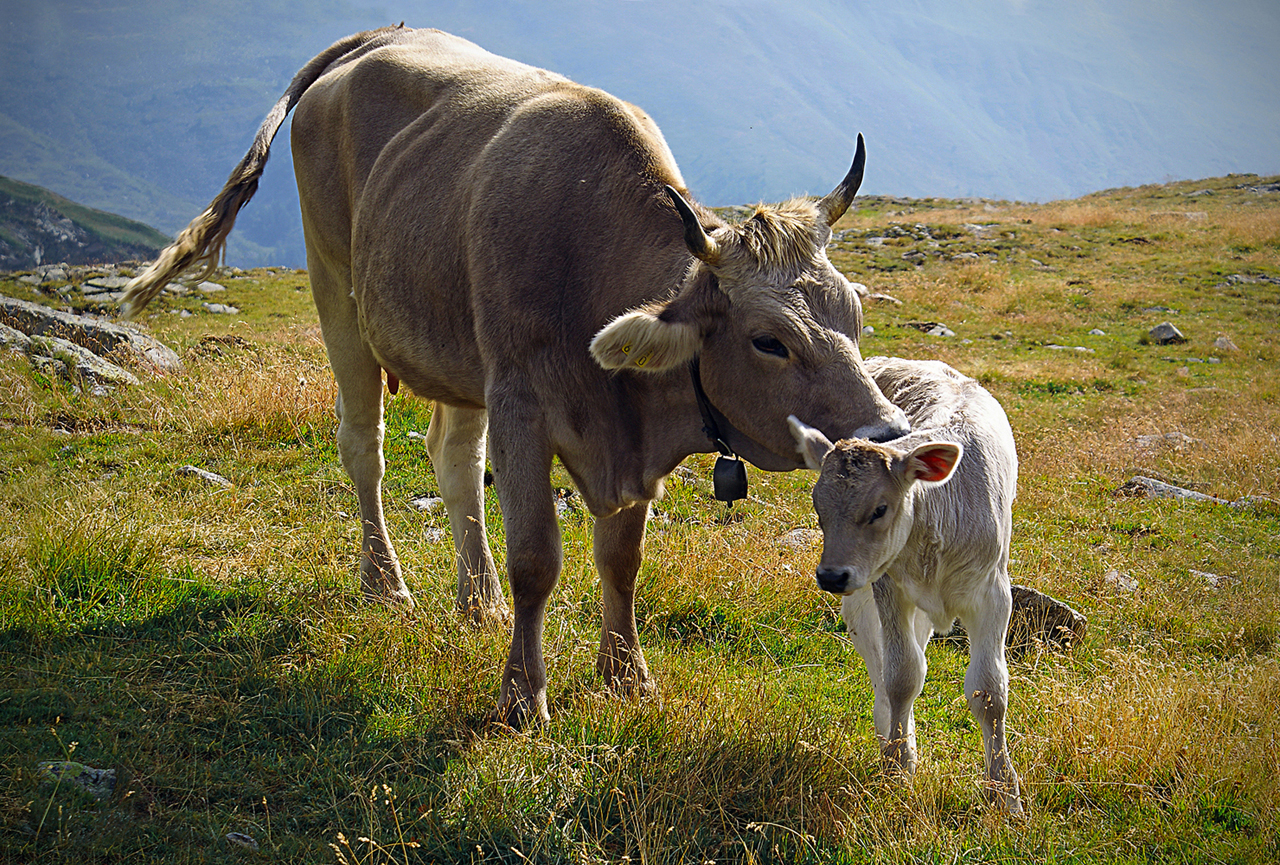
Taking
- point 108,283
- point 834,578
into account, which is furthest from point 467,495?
point 108,283

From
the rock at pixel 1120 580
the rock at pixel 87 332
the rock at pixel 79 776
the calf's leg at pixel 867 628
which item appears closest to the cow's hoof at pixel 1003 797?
the calf's leg at pixel 867 628

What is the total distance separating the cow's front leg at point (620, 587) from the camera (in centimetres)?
466

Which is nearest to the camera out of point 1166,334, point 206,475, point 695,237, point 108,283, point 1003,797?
point 695,237

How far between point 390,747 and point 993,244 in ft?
86.3

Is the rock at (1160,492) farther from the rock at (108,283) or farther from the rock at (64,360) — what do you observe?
the rock at (108,283)

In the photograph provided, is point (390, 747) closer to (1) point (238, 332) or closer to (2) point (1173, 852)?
(2) point (1173, 852)

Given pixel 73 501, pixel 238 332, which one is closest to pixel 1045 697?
pixel 73 501

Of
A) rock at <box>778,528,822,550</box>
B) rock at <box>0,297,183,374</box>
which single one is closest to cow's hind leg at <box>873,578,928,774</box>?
rock at <box>778,528,822,550</box>

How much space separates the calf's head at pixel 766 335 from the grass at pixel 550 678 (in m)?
1.58

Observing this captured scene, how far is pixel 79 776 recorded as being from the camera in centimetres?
338

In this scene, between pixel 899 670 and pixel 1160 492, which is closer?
pixel 899 670

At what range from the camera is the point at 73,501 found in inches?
242

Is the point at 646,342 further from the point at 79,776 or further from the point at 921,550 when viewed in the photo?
the point at 79,776

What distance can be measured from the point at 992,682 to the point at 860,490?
1.31 m
